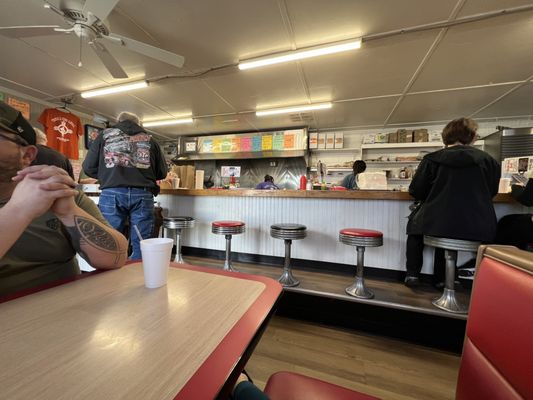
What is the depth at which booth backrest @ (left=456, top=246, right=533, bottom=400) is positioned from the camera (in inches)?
17.1

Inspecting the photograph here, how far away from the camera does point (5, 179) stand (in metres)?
0.76

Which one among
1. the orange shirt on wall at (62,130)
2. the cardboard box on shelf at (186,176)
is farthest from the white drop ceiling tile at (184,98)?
the orange shirt on wall at (62,130)

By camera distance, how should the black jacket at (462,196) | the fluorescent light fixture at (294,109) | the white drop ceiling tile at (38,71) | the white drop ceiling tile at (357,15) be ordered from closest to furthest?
the black jacket at (462,196) < the white drop ceiling tile at (357,15) < the white drop ceiling tile at (38,71) < the fluorescent light fixture at (294,109)

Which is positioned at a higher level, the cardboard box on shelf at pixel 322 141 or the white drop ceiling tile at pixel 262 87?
the white drop ceiling tile at pixel 262 87

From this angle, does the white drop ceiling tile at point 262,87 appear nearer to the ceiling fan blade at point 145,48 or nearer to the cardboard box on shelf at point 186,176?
the ceiling fan blade at point 145,48

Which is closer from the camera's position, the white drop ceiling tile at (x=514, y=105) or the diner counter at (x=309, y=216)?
the diner counter at (x=309, y=216)

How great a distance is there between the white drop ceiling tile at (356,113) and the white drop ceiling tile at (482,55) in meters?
0.73

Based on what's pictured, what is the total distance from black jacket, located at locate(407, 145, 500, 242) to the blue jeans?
2.49 metres

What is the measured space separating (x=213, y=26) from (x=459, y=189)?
109 inches

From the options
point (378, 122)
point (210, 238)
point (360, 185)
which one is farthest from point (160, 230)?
point (378, 122)

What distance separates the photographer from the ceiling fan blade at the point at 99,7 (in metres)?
1.76

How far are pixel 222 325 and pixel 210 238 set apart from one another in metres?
2.67

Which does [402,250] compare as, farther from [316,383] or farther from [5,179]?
[5,179]

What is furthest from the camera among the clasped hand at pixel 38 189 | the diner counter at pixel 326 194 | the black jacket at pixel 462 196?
the diner counter at pixel 326 194
